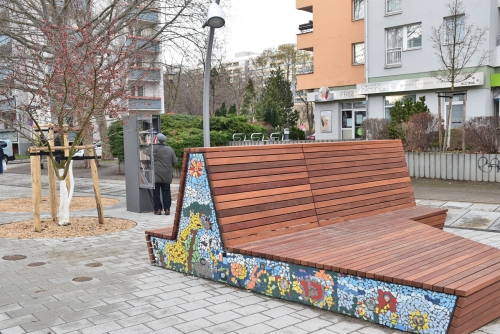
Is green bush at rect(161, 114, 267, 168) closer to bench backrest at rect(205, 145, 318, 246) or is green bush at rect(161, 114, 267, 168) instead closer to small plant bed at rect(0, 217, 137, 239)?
small plant bed at rect(0, 217, 137, 239)

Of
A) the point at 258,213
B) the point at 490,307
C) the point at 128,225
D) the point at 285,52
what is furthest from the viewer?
the point at 285,52

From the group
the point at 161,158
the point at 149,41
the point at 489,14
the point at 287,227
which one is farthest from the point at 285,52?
the point at 287,227

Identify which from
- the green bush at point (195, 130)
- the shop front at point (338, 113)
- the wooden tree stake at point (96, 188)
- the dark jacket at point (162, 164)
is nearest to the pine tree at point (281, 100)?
the shop front at point (338, 113)

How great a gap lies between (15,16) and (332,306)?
15.1 meters

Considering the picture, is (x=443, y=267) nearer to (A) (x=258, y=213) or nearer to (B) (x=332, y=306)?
(B) (x=332, y=306)

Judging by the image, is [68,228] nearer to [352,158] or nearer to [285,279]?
[352,158]

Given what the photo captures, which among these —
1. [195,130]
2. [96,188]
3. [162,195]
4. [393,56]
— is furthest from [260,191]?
[393,56]

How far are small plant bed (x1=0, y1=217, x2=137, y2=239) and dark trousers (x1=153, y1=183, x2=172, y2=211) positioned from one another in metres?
0.98

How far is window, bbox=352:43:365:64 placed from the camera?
1185 inches

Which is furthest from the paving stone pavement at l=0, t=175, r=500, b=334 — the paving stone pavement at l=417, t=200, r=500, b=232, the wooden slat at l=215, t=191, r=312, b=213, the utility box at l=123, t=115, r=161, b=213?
the paving stone pavement at l=417, t=200, r=500, b=232

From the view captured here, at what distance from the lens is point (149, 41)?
15.2 m

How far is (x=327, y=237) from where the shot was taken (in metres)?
5.04

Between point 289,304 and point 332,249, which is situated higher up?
point 332,249

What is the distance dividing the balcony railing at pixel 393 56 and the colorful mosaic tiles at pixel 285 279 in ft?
79.3
